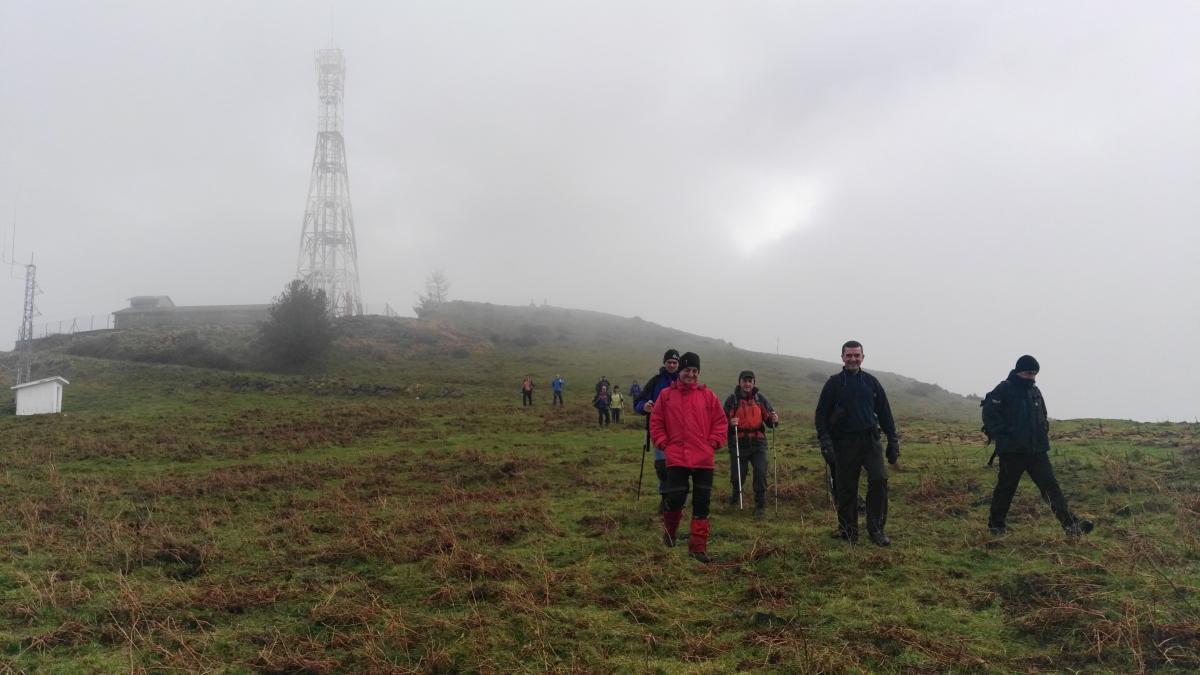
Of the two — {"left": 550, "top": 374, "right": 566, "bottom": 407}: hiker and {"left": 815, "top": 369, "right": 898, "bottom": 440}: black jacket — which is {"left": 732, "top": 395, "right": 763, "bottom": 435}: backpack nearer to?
{"left": 815, "top": 369, "right": 898, "bottom": 440}: black jacket

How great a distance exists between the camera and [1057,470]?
10680 millimetres

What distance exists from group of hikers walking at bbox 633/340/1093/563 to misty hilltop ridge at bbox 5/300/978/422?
27402mm

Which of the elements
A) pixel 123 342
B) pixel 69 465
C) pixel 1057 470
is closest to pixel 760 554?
pixel 1057 470

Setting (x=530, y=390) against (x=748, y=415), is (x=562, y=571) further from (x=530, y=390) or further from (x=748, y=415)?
(x=530, y=390)

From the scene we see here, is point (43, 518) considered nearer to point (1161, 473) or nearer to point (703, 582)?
point (703, 582)

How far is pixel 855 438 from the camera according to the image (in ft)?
24.2

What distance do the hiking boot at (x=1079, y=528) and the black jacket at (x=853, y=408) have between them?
2038 mm

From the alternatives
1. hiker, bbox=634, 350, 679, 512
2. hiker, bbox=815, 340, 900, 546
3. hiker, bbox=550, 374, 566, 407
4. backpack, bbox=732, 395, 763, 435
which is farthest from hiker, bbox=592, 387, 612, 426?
hiker, bbox=815, 340, 900, 546

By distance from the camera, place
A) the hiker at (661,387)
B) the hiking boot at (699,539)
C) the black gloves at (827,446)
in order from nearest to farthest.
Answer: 1. the hiking boot at (699,539)
2. the black gloves at (827,446)
3. the hiker at (661,387)

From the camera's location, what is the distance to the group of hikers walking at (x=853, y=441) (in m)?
7.00

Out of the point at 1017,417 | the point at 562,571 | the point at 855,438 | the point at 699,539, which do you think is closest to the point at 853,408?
the point at 855,438

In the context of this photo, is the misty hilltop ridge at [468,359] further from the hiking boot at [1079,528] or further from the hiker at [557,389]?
the hiking boot at [1079,528]

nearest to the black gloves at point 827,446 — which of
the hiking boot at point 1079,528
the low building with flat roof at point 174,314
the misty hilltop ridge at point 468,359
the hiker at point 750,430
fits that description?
the hiker at point 750,430

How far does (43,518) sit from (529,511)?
285 inches
